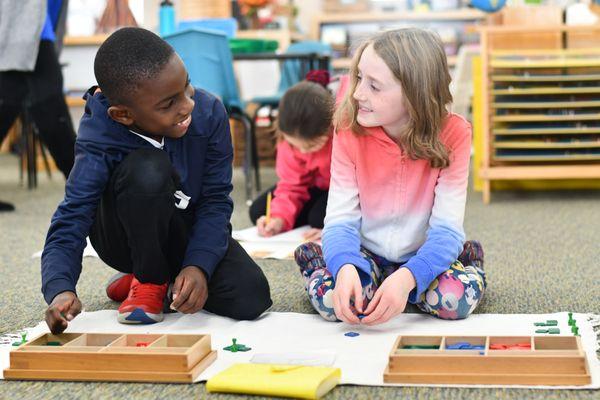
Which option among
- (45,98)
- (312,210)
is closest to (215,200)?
(312,210)

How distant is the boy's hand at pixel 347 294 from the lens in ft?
4.33

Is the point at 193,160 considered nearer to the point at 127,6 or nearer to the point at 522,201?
the point at 522,201

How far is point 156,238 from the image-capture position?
1.43 metres

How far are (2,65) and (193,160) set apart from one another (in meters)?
1.69

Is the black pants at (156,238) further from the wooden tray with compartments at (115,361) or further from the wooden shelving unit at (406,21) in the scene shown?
the wooden shelving unit at (406,21)

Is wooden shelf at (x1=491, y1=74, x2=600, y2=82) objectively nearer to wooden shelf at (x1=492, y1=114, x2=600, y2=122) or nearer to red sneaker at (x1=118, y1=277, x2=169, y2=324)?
wooden shelf at (x1=492, y1=114, x2=600, y2=122)

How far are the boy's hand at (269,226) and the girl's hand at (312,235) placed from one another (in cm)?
8

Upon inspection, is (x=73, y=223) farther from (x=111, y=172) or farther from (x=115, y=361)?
(x=115, y=361)

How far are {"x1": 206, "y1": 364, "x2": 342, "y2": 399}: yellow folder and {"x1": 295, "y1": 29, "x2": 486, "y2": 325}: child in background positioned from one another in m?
0.23

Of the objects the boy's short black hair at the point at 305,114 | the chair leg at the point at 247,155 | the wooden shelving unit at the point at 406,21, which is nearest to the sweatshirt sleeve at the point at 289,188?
the boy's short black hair at the point at 305,114

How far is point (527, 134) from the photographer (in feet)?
10.4

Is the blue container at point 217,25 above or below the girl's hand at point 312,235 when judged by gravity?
above

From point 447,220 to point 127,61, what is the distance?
0.55 m

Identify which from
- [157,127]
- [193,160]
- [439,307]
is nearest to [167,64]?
[157,127]
